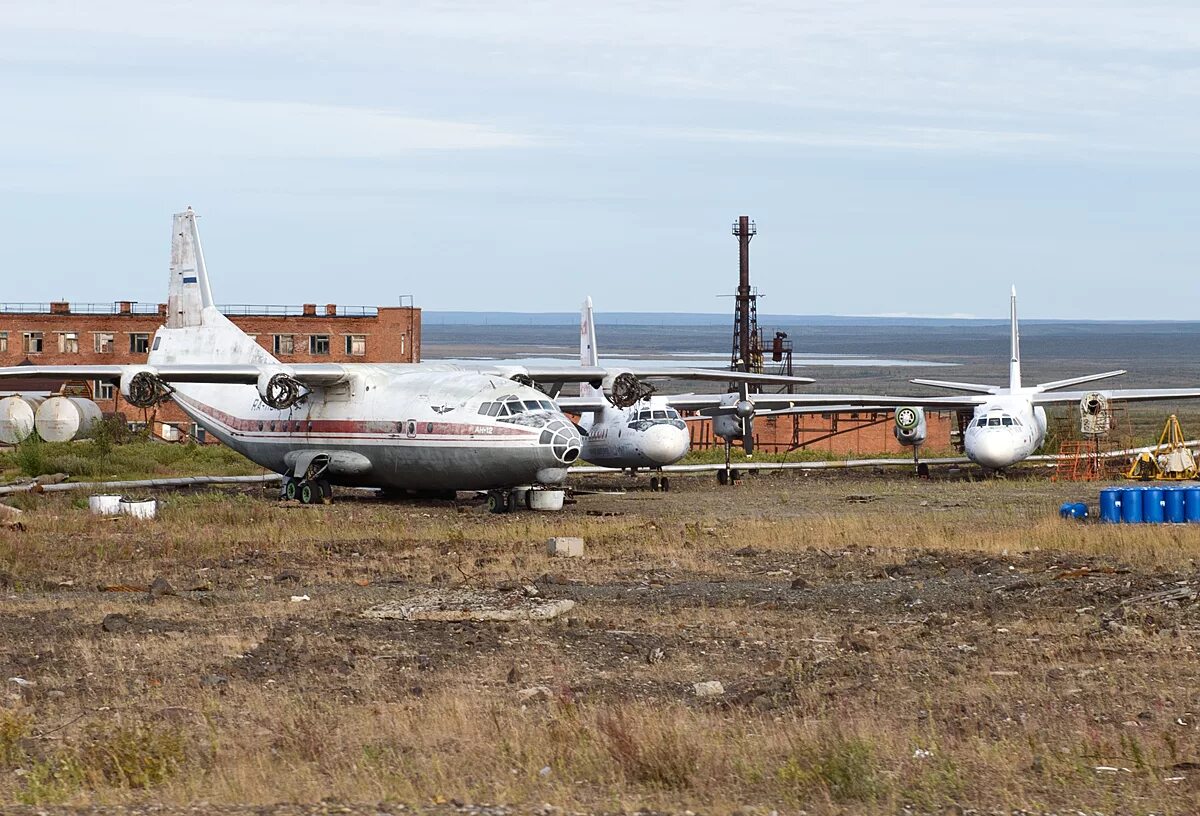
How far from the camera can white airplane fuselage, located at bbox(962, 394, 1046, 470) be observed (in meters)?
43.7

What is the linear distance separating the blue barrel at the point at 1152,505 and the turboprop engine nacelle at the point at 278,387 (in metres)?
17.7

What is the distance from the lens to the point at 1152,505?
29.6 meters

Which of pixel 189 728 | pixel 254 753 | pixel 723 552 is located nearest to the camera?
pixel 254 753

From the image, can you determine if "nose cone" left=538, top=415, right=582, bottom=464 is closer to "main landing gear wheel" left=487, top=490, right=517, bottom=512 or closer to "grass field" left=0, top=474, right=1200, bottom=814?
"main landing gear wheel" left=487, top=490, right=517, bottom=512

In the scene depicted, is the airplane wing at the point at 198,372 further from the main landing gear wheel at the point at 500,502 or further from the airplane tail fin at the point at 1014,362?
the airplane tail fin at the point at 1014,362

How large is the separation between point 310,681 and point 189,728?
220 cm

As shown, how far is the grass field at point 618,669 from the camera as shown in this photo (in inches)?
418

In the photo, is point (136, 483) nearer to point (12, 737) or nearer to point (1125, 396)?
point (1125, 396)

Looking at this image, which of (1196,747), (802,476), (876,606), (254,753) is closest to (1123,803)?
(1196,747)

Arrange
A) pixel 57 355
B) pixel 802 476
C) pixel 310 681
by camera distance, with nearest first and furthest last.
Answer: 1. pixel 310 681
2. pixel 802 476
3. pixel 57 355

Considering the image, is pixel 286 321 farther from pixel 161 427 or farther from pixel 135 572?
pixel 135 572

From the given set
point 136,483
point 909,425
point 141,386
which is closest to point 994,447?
point 909,425

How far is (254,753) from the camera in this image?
1157 centimetres

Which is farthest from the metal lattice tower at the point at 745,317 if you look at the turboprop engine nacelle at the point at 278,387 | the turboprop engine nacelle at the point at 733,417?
the turboprop engine nacelle at the point at 278,387
